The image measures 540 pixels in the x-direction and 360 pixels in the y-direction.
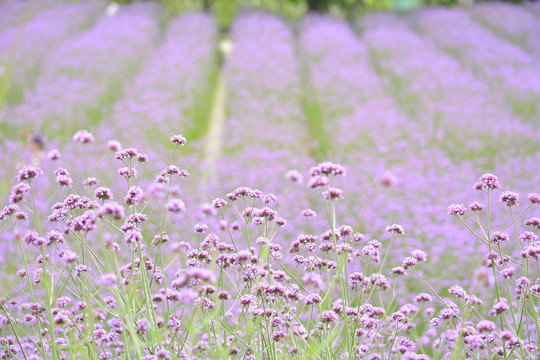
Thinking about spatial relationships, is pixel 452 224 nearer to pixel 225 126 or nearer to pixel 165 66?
pixel 225 126

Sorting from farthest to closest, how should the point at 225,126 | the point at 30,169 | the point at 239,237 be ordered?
the point at 225,126
the point at 239,237
the point at 30,169

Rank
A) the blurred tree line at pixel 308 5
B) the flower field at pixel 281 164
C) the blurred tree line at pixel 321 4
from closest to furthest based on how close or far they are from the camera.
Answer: the flower field at pixel 281 164 → the blurred tree line at pixel 308 5 → the blurred tree line at pixel 321 4

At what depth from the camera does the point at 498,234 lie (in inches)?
123

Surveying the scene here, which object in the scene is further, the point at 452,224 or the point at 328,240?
the point at 452,224

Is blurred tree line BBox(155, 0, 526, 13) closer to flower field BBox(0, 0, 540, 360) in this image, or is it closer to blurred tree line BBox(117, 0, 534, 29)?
blurred tree line BBox(117, 0, 534, 29)

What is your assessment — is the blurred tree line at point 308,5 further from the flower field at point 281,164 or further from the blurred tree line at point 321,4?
the flower field at point 281,164

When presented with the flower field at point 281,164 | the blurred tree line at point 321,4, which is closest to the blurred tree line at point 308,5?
the blurred tree line at point 321,4

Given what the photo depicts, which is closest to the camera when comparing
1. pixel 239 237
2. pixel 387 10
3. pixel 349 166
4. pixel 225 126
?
pixel 239 237

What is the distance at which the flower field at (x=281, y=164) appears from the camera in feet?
10.5

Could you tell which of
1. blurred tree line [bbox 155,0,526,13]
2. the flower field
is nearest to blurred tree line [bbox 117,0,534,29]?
blurred tree line [bbox 155,0,526,13]

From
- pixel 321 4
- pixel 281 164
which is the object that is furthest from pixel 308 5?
pixel 281 164

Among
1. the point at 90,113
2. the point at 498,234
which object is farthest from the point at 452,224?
the point at 90,113

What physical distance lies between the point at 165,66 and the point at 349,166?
28.9 ft

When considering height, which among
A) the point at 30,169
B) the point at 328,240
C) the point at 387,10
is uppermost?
the point at 30,169
